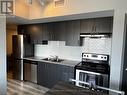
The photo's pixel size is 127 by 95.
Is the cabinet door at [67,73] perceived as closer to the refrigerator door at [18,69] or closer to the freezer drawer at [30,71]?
the freezer drawer at [30,71]

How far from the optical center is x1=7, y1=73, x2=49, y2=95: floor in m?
3.20

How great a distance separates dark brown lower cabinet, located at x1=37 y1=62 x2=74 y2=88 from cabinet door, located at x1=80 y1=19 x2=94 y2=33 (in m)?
1.13

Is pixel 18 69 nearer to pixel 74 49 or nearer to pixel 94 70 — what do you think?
pixel 74 49

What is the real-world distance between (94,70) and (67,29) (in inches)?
56.8

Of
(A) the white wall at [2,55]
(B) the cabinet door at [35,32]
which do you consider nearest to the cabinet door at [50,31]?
(B) the cabinet door at [35,32]

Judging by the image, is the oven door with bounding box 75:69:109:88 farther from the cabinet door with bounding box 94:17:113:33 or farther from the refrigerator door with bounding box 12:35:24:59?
the refrigerator door with bounding box 12:35:24:59

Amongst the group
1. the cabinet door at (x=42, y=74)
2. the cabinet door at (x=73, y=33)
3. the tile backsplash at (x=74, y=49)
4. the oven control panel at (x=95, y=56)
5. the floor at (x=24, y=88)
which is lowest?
the floor at (x=24, y=88)

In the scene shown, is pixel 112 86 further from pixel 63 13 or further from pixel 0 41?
pixel 0 41

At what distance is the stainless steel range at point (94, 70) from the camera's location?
259 centimetres

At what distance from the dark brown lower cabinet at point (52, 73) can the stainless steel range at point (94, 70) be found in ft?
0.89

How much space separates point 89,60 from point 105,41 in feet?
2.35

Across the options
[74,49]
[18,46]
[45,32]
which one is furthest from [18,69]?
[74,49]

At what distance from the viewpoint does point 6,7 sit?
8.25ft

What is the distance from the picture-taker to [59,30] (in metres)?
3.51
